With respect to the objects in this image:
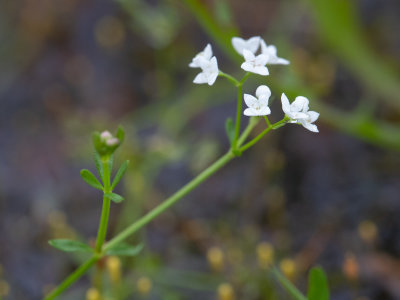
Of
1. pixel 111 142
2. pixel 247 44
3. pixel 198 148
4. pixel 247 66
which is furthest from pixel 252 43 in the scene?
pixel 198 148

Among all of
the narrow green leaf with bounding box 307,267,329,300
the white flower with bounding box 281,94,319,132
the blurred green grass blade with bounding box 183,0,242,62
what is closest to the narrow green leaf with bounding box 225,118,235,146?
the white flower with bounding box 281,94,319,132

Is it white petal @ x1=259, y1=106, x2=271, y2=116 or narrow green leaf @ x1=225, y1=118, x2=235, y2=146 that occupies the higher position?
white petal @ x1=259, y1=106, x2=271, y2=116

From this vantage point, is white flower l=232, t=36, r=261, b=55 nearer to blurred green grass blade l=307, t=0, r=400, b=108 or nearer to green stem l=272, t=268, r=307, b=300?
green stem l=272, t=268, r=307, b=300

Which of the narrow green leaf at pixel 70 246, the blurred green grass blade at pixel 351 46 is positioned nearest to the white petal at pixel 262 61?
the narrow green leaf at pixel 70 246

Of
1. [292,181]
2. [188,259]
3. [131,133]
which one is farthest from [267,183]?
[131,133]

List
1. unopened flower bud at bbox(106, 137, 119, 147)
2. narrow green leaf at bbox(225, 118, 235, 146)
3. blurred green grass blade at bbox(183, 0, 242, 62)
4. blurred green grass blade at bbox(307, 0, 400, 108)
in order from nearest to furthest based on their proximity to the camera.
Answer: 1. unopened flower bud at bbox(106, 137, 119, 147)
2. narrow green leaf at bbox(225, 118, 235, 146)
3. blurred green grass blade at bbox(183, 0, 242, 62)
4. blurred green grass blade at bbox(307, 0, 400, 108)

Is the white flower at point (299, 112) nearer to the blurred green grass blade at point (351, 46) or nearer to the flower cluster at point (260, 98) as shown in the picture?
the flower cluster at point (260, 98)

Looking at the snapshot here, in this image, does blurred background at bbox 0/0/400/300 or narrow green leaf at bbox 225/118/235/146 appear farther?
blurred background at bbox 0/0/400/300

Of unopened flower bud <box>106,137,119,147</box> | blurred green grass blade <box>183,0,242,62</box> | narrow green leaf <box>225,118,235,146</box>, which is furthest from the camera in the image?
blurred green grass blade <box>183,0,242,62</box>
